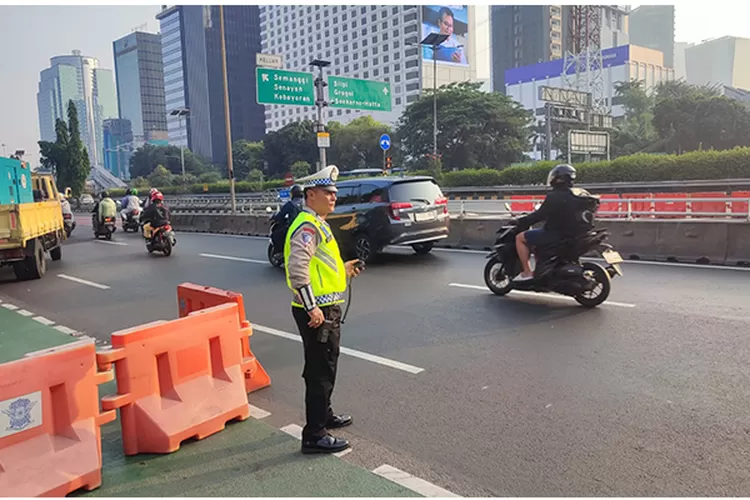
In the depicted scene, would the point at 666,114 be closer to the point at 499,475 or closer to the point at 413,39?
the point at 499,475

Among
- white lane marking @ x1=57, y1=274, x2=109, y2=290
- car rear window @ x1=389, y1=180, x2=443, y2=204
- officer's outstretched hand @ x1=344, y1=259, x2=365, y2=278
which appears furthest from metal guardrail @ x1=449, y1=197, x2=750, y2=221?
officer's outstretched hand @ x1=344, y1=259, x2=365, y2=278

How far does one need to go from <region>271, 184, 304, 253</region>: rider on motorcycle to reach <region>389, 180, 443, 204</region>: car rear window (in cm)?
189

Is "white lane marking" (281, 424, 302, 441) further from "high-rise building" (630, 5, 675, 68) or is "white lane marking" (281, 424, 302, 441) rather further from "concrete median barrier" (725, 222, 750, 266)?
"high-rise building" (630, 5, 675, 68)

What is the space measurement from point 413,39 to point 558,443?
5166 inches

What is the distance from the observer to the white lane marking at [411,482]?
3.24 meters

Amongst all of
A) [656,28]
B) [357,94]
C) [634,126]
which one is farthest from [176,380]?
[656,28]

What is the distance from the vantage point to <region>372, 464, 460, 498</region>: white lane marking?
3.24 metres

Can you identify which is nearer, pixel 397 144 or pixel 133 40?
pixel 397 144

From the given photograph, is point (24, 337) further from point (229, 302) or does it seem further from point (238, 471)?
point (238, 471)

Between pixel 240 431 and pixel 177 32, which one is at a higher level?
pixel 177 32

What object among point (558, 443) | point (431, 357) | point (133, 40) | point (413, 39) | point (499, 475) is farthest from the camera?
point (133, 40)

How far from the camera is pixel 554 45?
Answer: 131625 millimetres

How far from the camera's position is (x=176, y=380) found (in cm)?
408

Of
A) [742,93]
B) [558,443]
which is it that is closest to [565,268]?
[558,443]
